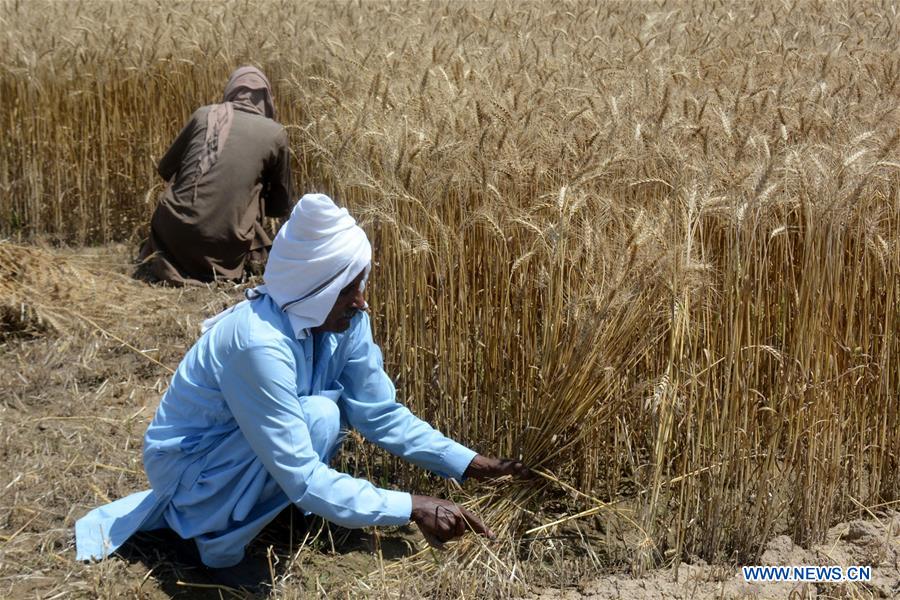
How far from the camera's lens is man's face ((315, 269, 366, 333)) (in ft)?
8.13

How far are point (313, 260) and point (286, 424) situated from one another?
0.36 m

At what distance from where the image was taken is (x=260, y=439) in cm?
238

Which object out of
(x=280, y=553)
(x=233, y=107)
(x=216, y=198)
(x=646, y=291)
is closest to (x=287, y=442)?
(x=280, y=553)

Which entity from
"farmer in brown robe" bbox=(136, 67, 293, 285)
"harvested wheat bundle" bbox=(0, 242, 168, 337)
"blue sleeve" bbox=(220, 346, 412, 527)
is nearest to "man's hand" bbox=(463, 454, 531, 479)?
"blue sleeve" bbox=(220, 346, 412, 527)

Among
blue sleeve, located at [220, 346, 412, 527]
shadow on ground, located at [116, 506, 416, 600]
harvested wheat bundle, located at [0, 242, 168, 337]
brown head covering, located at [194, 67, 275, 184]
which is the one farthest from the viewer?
brown head covering, located at [194, 67, 275, 184]

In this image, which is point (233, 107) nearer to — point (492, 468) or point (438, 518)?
point (492, 468)

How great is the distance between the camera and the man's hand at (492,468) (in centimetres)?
266

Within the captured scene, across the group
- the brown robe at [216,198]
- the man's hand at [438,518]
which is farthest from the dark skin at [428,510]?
the brown robe at [216,198]

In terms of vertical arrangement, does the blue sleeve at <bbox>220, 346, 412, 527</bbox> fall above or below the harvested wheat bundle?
above

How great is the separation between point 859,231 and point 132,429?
2.28 m

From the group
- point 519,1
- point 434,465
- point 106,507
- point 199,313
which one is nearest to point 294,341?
point 434,465

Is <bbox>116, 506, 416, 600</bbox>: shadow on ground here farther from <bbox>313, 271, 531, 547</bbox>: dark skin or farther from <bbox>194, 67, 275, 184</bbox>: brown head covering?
<bbox>194, 67, 275, 184</bbox>: brown head covering

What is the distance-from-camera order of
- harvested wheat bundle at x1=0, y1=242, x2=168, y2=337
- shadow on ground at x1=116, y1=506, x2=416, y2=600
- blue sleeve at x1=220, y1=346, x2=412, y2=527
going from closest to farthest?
blue sleeve at x1=220, y1=346, x2=412, y2=527, shadow on ground at x1=116, y1=506, x2=416, y2=600, harvested wheat bundle at x1=0, y1=242, x2=168, y2=337

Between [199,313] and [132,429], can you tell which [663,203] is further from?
[199,313]
